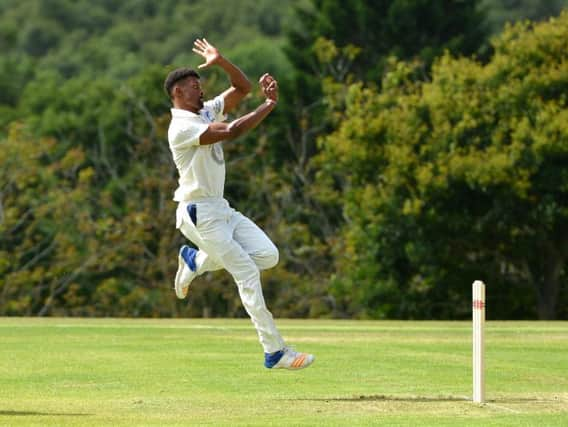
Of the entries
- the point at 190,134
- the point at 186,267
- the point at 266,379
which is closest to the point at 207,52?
the point at 190,134

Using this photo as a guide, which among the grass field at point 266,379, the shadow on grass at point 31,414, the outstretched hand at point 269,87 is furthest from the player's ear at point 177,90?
the shadow on grass at point 31,414

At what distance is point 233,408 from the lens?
10.3 metres

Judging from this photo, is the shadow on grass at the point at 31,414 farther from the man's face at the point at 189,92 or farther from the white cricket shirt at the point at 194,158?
the man's face at the point at 189,92

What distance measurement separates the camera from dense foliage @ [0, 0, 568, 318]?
3547 cm

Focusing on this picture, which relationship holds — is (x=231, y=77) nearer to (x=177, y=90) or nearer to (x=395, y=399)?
(x=177, y=90)

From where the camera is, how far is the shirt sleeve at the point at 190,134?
36.2ft

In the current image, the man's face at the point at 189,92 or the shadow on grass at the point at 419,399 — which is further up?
the man's face at the point at 189,92

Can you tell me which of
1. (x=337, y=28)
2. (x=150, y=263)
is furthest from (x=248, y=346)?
(x=337, y=28)

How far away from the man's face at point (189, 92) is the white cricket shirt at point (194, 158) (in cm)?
9

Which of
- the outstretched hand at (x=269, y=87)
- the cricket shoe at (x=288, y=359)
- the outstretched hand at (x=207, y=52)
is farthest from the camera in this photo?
the outstretched hand at (x=207, y=52)

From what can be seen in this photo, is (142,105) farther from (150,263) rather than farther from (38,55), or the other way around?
(38,55)

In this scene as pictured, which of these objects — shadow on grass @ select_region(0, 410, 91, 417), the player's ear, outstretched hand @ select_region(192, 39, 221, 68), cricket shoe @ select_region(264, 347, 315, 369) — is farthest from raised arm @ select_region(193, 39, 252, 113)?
shadow on grass @ select_region(0, 410, 91, 417)

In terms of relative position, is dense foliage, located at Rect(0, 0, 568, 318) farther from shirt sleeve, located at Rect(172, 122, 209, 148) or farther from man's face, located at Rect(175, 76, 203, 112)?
shirt sleeve, located at Rect(172, 122, 209, 148)

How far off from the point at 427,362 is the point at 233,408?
3.95 metres
